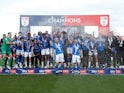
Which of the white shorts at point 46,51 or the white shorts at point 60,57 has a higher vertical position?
the white shorts at point 46,51

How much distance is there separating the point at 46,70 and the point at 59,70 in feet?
3.33

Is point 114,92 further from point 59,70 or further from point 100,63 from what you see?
point 100,63

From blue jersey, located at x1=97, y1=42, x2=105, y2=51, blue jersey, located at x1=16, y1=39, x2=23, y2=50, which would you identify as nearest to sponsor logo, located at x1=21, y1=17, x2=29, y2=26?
Answer: blue jersey, located at x1=16, y1=39, x2=23, y2=50

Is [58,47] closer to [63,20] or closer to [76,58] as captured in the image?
[76,58]

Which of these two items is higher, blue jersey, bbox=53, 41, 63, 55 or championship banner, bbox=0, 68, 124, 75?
blue jersey, bbox=53, 41, 63, 55

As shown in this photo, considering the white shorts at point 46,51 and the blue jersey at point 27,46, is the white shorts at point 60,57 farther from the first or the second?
the blue jersey at point 27,46

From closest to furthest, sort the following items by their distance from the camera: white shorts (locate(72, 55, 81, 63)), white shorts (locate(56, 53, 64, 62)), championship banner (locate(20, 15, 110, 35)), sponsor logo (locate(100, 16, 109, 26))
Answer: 1. white shorts (locate(56, 53, 64, 62))
2. white shorts (locate(72, 55, 81, 63))
3. sponsor logo (locate(100, 16, 109, 26))
4. championship banner (locate(20, 15, 110, 35))

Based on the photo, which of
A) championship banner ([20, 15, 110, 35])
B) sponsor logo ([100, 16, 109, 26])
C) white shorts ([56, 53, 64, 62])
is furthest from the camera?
championship banner ([20, 15, 110, 35])

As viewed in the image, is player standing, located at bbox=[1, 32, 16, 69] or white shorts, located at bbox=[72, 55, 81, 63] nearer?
player standing, located at bbox=[1, 32, 16, 69]

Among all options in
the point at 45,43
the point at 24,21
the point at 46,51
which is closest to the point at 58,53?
the point at 46,51

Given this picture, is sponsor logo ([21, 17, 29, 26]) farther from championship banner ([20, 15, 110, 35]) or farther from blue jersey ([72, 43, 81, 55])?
blue jersey ([72, 43, 81, 55])

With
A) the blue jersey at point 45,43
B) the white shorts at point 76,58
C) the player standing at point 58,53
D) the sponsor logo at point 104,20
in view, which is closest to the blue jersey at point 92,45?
Result: the white shorts at point 76,58

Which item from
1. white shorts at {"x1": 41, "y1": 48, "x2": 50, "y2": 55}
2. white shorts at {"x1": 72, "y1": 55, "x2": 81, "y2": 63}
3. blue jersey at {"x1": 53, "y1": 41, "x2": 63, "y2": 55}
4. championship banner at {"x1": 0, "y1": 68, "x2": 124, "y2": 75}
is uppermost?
blue jersey at {"x1": 53, "y1": 41, "x2": 63, "y2": 55}

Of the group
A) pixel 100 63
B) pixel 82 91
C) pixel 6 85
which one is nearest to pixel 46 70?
pixel 100 63
